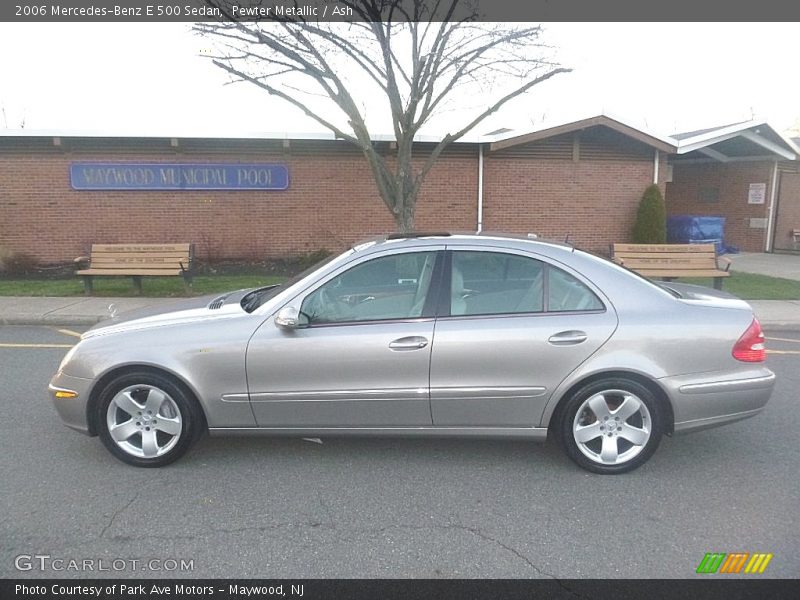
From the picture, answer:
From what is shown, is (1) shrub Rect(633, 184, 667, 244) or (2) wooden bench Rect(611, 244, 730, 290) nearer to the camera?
(2) wooden bench Rect(611, 244, 730, 290)

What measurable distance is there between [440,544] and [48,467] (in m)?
2.55

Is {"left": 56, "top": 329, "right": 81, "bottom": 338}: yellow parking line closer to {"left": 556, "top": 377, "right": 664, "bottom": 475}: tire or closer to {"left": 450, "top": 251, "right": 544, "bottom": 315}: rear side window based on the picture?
{"left": 450, "top": 251, "right": 544, "bottom": 315}: rear side window

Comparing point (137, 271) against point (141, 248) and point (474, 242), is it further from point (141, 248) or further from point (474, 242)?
point (474, 242)

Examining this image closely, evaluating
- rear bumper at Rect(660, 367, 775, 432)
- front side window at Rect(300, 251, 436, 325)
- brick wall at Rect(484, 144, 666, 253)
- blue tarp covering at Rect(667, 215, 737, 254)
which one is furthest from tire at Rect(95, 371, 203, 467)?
blue tarp covering at Rect(667, 215, 737, 254)

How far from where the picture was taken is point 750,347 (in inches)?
129

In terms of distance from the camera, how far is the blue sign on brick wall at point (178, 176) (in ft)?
39.7

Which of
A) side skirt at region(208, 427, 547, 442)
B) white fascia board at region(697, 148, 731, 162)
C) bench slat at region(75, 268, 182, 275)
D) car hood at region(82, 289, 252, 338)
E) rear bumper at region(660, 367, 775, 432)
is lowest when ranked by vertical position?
side skirt at region(208, 427, 547, 442)

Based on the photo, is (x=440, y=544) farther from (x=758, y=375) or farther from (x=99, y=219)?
(x=99, y=219)

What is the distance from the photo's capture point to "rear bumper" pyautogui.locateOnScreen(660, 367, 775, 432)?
323 centimetres

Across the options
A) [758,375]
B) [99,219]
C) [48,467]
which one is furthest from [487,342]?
[99,219]

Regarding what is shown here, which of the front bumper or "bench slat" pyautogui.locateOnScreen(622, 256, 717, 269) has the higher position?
"bench slat" pyautogui.locateOnScreen(622, 256, 717, 269)

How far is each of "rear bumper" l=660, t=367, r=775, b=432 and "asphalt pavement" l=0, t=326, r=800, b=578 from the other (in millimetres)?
359

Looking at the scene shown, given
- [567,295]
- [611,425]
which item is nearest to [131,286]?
[567,295]

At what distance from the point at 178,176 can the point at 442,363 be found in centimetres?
1096
